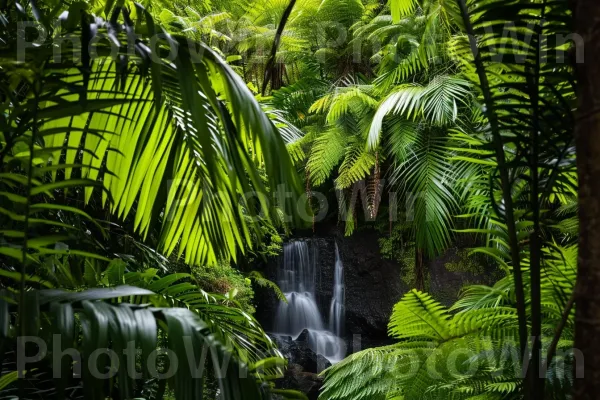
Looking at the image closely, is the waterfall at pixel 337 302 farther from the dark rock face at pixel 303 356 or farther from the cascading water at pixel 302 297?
the dark rock face at pixel 303 356

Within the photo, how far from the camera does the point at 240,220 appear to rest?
1369 mm

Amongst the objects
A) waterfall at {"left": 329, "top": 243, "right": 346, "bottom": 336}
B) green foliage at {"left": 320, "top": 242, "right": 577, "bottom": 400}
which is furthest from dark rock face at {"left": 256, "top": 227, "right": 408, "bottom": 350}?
green foliage at {"left": 320, "top": 242, "right": 577, "bottom": 400}

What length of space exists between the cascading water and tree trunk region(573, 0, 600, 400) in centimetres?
472

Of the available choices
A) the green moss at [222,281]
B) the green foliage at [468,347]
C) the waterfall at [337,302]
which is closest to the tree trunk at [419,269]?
the waterfall at [337,302]

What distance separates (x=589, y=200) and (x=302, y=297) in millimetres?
4917

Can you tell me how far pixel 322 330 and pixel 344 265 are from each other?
2.21 feet

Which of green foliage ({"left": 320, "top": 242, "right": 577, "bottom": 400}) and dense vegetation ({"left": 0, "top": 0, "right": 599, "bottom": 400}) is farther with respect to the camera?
green foliage ({"left": 320, "top": 242, "right": 577, "bottom": 400})

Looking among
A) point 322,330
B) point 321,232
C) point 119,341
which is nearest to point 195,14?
point 321,232

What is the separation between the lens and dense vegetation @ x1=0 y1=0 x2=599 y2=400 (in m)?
0.83

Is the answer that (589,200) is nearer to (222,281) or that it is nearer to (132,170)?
(132,170)

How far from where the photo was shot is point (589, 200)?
77 centimetres

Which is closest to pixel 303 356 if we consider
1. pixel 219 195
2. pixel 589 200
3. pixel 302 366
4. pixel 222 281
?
pixel 302 366

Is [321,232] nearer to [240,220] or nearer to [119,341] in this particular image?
[240,220]

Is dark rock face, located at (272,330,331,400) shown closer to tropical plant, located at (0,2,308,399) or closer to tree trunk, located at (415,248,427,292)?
tree trunk, located at (415,248,427,292)
